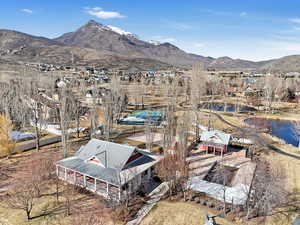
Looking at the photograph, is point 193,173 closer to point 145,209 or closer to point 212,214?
point 212,214

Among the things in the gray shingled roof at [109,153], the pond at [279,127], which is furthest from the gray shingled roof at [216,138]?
the pond at [279,127]

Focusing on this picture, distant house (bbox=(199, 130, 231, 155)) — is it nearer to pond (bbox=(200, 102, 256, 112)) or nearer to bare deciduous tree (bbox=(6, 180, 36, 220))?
bare deciduous tree (bbox=(6, 180, 36, 220))

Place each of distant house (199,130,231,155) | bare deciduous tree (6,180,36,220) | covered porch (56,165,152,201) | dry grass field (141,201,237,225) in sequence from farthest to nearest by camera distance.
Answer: distant house (199,130,231,155), covered porch (56,165,152,201), bare deciduous tree (6,180,36,220), dry grass field (141,201,237,225)

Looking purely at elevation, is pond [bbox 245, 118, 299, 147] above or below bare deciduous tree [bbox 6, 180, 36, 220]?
above

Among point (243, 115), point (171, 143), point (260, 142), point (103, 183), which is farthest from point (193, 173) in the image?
point (243, 115)

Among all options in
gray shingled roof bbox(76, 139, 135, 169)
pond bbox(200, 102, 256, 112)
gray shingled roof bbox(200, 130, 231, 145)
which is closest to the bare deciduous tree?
gray shingled roof bbox(76, 139, 135, 169)

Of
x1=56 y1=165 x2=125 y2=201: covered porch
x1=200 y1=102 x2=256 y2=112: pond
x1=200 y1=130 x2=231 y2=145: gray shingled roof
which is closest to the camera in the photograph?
x1=56 y1=165 x2=125 y2=201: covered porch

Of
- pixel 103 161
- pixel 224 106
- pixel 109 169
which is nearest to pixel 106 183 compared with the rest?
pixel 109 169
